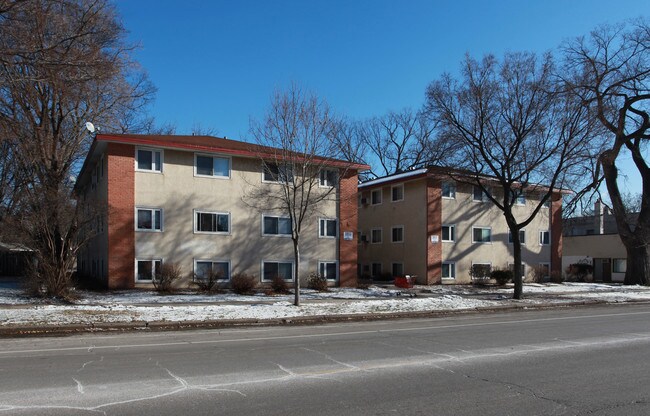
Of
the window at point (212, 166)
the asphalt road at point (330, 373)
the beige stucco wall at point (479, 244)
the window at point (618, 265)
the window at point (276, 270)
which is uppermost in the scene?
the window at point (212, 166)

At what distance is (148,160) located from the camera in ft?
78.8

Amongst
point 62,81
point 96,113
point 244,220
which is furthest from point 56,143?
point 62,81

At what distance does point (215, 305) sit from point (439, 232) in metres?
17.8

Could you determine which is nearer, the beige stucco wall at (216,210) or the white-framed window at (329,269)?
the beige stucco wall at (216,210)

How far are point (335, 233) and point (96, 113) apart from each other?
13.1 metres

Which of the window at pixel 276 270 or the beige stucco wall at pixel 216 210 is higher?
the beige stucco wall at pixel 216 210

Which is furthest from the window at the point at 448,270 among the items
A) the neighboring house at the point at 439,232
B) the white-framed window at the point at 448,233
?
the white-framed window at the point at 448,233

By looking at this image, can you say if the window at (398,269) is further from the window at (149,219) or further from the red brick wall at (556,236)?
the window at (149,219)

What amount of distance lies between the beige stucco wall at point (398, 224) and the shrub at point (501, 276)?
4.48 metres

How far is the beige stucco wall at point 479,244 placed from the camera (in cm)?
3272

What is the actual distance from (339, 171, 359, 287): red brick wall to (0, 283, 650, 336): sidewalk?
3.38m

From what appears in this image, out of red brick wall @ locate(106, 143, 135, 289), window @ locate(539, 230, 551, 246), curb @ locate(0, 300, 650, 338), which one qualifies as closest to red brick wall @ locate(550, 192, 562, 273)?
window @ locate(539, 230, 551, 246)

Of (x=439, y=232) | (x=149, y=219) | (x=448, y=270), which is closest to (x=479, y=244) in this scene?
(x=448, y=270)

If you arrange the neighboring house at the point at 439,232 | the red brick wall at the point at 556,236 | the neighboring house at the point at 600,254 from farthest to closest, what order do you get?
the neighboring house at the point at 600,254 → the red brick wall at the point at 556,236 → the neighboring house at the point at 439,232
